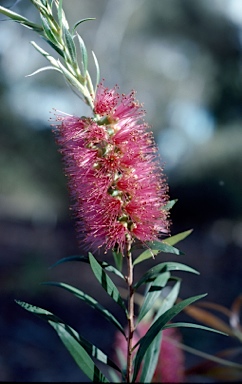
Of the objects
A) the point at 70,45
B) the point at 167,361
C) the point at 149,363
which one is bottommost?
the point at 167,361

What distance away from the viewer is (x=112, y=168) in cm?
49

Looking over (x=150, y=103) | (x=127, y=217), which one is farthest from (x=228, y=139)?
(x=127, y=217)

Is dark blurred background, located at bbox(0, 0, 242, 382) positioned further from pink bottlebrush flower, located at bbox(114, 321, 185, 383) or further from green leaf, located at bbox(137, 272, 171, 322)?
green leaf, located at bbox(137, 272, 171, 322)

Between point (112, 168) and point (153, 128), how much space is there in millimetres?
4039

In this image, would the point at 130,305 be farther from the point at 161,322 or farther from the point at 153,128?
the point at 153,128

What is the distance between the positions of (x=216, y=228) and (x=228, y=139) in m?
1.80

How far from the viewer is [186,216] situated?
591 centimetres

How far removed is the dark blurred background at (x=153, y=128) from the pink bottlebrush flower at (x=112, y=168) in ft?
9.78

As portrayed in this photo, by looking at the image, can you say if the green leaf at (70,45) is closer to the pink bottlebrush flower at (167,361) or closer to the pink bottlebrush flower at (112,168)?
the pink bottlebrush flower at (112,168)

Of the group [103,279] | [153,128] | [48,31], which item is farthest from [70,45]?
[153,128]

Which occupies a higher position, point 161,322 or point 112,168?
point 112,168

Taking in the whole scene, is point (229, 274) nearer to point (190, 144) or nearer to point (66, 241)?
point (190, 144)

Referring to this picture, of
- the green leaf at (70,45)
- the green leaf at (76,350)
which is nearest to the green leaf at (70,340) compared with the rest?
the green leaf at (76,350)

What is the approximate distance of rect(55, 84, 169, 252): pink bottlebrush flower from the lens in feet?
1.60
